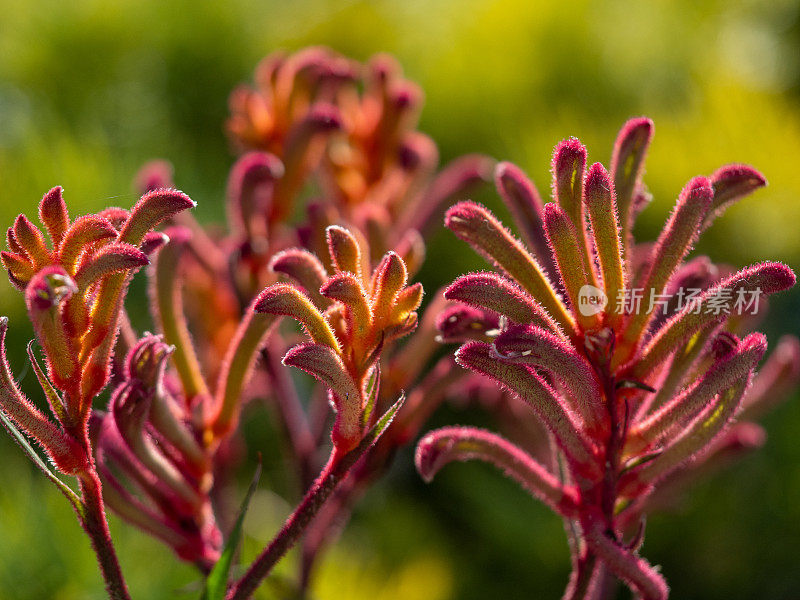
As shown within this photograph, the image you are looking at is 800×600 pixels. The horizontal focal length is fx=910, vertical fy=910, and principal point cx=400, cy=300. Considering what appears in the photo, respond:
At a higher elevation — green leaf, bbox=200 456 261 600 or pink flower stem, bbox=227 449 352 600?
pink flower stem, bbox=227 449 352 600

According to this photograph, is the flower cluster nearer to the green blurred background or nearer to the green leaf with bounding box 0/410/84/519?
the green leaf with bounding box 0/410/84/519

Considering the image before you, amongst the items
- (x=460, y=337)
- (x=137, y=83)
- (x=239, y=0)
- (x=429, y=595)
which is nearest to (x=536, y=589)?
(x=429, y=595)

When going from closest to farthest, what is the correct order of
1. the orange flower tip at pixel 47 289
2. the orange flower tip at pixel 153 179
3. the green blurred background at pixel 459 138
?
the orange flower tip at pixel 47 289, the orange flower tip at pixel 153 179, the green blurred background at pixel 459 138

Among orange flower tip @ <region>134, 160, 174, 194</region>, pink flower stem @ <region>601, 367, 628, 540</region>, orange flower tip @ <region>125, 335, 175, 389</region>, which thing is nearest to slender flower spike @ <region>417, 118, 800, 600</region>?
pink flower stem @ <region>601, 367, 628, 540</region>

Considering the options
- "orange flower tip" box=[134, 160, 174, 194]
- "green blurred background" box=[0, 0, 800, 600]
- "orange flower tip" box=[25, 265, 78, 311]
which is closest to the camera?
"orange flower tip" box=[25, 265, 78, 311]

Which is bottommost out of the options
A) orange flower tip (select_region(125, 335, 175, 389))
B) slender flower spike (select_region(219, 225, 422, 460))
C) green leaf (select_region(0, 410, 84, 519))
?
green leaf (select_region(0, 410, 84, 519))

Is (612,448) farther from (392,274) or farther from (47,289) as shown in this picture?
(47,289)

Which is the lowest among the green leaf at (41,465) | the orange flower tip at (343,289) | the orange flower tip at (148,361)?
the green leaf at (41,465)

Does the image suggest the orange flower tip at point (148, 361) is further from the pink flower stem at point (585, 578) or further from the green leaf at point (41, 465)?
the pink flower stem at point (585, 578)

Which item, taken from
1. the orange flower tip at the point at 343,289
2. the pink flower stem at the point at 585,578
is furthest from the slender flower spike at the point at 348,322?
the pink flower stem at the point at 585,578
